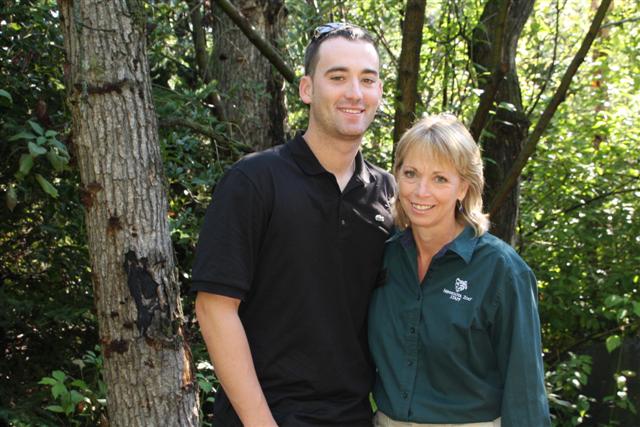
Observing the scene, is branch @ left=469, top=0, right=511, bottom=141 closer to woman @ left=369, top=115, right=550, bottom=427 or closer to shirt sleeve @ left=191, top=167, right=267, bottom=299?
woman @ left=369, top=115, right=550, bottom=427

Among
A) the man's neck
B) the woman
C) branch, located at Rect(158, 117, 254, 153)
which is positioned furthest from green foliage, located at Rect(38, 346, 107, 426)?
the man's neck

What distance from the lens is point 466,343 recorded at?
8.29ft

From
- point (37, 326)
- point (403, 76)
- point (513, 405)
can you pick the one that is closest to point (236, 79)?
point (403, 76)

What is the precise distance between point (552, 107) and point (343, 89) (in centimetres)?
252

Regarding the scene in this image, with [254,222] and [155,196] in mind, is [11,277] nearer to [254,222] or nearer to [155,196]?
[155,196]

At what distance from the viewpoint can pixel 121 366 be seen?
3555mm

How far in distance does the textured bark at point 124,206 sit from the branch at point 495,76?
206 centimetres

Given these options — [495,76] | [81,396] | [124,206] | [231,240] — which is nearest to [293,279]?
[231,240]

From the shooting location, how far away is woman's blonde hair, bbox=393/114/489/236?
2619 mm

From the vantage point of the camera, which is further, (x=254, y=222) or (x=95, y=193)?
(x=95, y=193)

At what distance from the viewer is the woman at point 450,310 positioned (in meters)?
2.49

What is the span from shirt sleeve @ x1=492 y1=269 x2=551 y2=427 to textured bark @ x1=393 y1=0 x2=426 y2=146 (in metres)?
2.08

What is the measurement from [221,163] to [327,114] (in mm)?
2360

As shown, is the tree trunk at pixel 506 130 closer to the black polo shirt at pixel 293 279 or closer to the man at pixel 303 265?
the man at pixel 303 265
